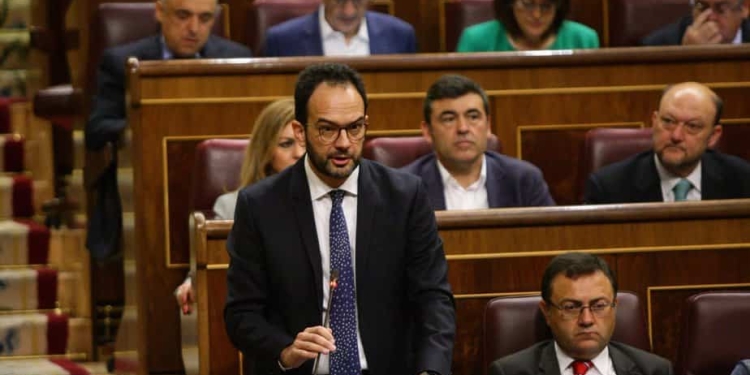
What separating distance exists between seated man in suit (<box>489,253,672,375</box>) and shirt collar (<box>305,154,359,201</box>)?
0.38 meters

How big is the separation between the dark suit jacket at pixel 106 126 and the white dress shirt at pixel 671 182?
1.01 metres

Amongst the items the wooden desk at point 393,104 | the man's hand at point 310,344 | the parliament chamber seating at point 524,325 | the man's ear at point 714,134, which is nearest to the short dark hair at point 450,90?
the wooden desk at point 393,104

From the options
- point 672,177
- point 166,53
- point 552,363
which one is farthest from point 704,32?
point 552,363

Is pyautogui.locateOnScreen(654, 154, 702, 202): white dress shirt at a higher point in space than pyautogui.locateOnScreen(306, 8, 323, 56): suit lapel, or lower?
lower

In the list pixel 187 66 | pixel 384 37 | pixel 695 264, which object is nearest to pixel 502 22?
pixel 384 37

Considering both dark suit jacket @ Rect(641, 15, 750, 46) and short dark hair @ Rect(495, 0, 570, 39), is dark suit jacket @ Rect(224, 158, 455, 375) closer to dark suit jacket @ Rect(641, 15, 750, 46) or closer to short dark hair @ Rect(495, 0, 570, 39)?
short dark hair @ Rect(495, 0, 570, 39)

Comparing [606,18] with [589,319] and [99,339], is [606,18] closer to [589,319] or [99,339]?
[99,339]

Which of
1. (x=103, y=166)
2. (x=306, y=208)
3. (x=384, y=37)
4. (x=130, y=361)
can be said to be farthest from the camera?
(x=384, y=37)

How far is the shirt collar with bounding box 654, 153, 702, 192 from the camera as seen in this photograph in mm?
2861

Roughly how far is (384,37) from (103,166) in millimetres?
667

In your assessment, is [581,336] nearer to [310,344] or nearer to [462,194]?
[310,344]

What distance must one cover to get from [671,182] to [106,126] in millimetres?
1078

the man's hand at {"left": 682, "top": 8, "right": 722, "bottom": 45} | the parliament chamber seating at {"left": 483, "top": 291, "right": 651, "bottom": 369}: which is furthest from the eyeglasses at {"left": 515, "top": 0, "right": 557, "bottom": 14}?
the parliament chamber seating at {"left": 483, "top": 291, "right": 651, "bottom": 369}

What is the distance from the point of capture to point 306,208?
1943 mm
